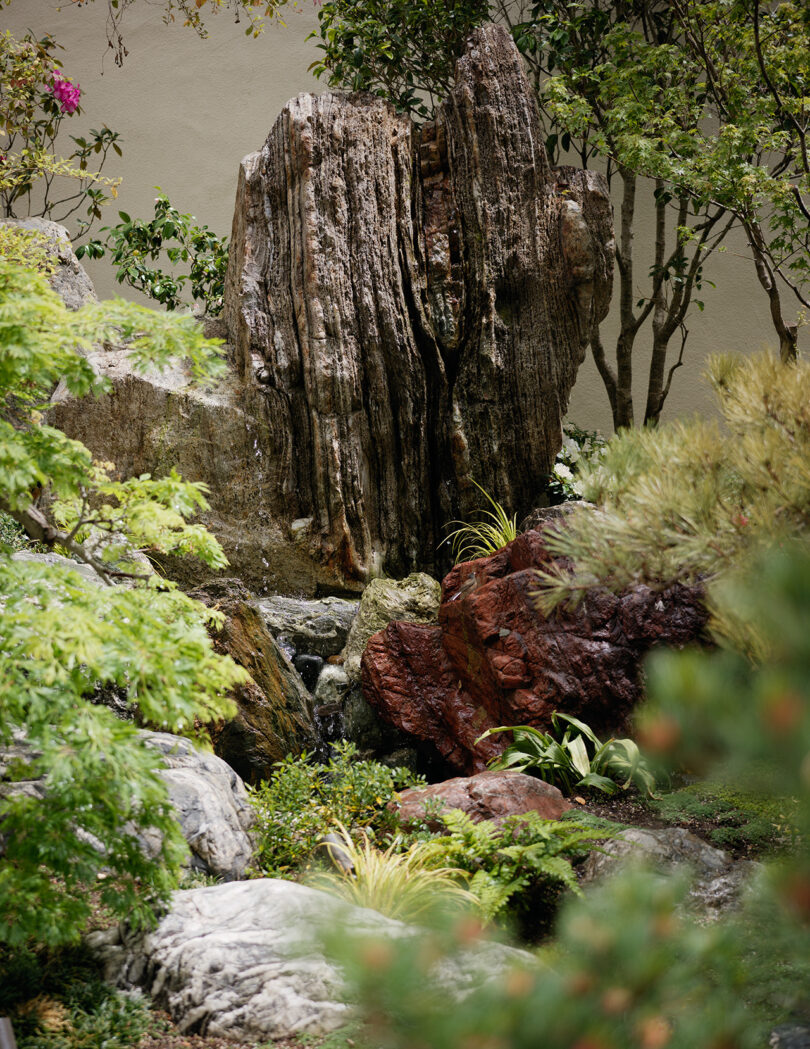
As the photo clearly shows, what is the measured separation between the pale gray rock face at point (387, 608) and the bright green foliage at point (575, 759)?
147cm

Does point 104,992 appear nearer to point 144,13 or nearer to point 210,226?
point 210,226

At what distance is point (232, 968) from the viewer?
2594 mm

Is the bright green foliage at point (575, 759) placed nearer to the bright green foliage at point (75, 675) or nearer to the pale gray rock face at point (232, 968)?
the pale gray rock face at point (232, 968)

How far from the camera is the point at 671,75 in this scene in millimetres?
6875

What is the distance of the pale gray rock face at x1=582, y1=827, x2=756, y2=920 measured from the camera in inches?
122

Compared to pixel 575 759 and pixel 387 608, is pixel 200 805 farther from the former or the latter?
pixel 387 608

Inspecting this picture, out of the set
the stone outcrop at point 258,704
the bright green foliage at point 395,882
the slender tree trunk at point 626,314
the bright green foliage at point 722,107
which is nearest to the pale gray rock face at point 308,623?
the stone outcrop at point 258,704

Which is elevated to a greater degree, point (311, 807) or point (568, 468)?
point (568, 468)

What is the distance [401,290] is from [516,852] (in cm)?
479

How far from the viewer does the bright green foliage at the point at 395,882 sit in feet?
9.98

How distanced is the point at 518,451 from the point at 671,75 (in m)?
3.28

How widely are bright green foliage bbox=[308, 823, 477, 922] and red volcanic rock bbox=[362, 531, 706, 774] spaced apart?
4.30ft

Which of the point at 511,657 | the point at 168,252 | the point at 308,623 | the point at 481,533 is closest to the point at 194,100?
the point at 168,252

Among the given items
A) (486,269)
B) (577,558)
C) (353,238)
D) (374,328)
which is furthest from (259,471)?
(577,558)
